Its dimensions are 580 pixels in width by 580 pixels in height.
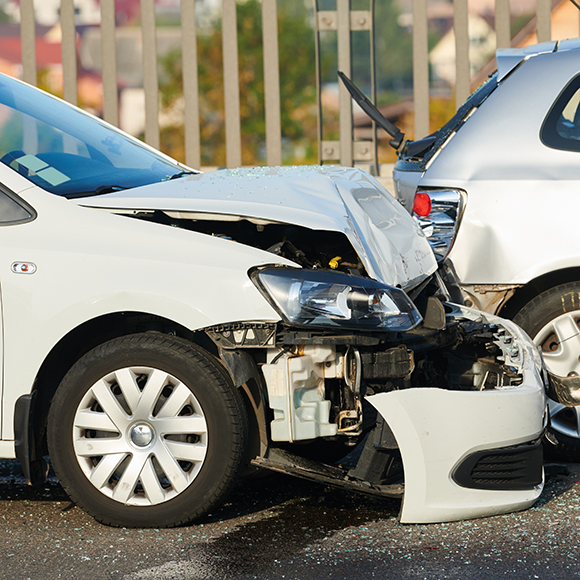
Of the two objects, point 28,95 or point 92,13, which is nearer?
point 28,95

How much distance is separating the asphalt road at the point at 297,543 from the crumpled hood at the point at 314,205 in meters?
0.95

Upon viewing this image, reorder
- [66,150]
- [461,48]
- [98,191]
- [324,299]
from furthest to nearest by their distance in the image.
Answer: [461,48] < [66,150] < [98,191] < [324,299]

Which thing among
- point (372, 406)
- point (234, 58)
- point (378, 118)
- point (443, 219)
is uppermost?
point (234, 58)

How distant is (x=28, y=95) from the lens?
13.7 ft

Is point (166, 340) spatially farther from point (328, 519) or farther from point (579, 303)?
point (579, 303)

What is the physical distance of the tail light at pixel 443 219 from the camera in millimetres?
4035

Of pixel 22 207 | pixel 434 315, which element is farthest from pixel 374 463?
pixel 22 207

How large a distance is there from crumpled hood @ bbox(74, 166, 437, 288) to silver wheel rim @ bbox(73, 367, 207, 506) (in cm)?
66

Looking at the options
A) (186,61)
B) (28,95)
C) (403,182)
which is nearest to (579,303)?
(403,182)

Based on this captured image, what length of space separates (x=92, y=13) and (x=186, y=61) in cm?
110

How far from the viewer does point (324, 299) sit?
118 inches

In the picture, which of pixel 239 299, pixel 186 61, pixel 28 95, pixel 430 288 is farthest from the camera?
pixel 186 61

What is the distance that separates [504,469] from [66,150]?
2.37 meters

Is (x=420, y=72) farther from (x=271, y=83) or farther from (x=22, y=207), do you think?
(x=22, y=207)
